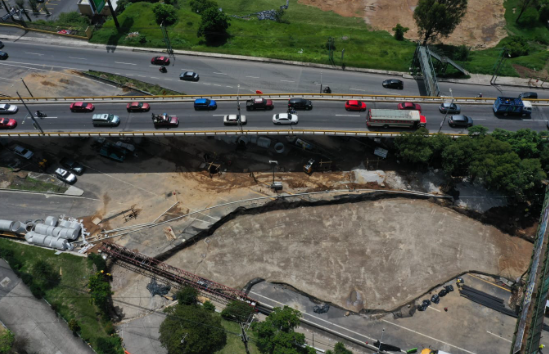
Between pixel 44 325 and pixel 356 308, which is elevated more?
pixel 356 308

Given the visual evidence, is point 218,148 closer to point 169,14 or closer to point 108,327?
point 108,327

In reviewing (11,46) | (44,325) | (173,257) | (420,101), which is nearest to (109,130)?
(173,257)

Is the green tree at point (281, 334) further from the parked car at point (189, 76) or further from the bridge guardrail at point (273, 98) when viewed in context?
the parked car at point (189, 76)

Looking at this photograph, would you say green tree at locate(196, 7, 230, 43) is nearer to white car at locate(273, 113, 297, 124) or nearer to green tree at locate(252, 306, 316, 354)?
white car at locate(273, 113, 297, 124)

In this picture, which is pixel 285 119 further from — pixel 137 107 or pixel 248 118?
pixel 137 107

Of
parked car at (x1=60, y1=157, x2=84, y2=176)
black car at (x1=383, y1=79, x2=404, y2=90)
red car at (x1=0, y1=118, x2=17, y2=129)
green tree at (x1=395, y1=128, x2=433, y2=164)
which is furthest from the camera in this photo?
black car at (x1=383, y1=79, x2=404, y2=90)

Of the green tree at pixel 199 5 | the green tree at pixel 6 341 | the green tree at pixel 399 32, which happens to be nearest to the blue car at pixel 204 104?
the green tree at pixel 199 5

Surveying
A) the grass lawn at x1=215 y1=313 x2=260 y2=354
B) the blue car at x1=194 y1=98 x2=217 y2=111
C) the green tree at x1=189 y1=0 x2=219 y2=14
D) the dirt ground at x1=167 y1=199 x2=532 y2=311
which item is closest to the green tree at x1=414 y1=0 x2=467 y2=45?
the dirt ground at x1=167 y1=199 x2=532 y2=311
